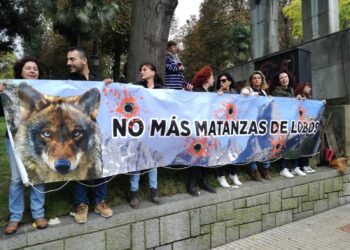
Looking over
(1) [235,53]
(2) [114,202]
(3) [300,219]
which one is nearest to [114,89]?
(2) [114,202]

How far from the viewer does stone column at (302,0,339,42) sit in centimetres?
1228

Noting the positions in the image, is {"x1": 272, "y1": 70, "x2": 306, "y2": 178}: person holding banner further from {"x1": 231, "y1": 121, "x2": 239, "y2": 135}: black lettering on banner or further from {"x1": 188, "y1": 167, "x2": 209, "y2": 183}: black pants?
{"x1": 188, "y1": 167, "x2": 209, "y2": 183}: black pants

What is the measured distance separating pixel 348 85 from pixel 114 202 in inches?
310

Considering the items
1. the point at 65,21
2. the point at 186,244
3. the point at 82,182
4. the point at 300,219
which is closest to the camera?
the point at 82,182

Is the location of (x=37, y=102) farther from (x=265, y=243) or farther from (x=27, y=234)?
(x=265, y=243)

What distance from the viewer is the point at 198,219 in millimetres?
4539

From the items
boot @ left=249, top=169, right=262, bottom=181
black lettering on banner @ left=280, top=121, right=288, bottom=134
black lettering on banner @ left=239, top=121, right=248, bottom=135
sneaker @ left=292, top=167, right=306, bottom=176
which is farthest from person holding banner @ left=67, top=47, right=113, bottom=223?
sneaker @ left=292, top=167, right=306, bottom=176

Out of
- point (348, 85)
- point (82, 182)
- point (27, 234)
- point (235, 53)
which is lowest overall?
point (27, 234)

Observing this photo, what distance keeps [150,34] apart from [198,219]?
10.4ft

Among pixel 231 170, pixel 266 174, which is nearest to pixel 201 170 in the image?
pixel 231 170

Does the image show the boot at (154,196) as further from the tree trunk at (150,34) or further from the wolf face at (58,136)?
the tree trunk at (150,34)

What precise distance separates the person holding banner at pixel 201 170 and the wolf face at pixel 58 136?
4.65 ft

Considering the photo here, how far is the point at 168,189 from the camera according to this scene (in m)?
4.66

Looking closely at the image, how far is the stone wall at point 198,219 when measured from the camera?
3.52m
